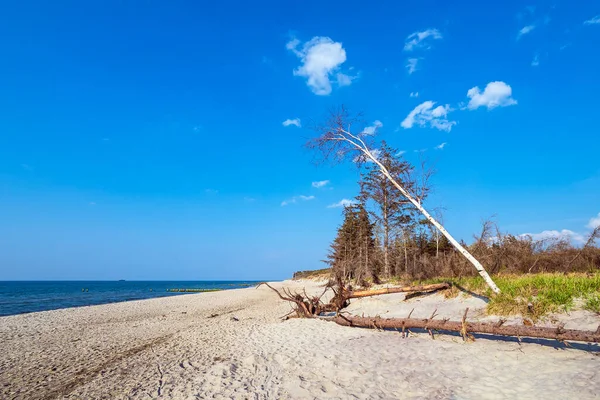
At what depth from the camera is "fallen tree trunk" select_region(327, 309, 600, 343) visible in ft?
21.9

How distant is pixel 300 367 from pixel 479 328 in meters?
4.83

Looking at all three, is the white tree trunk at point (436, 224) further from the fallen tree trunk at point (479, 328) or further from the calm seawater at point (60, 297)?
the calm seawater at point (60, 297)

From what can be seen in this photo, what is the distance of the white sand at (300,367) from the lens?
19.1 ft

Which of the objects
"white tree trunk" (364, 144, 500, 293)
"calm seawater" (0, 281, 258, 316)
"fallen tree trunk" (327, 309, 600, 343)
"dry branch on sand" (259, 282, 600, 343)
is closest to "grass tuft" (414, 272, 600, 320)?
"white tree trunk" (364, 144, 500, 293)

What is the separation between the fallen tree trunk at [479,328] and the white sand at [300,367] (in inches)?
12.5

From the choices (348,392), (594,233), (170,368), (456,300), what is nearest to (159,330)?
(170,368)

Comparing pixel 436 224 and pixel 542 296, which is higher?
pixel 436 224

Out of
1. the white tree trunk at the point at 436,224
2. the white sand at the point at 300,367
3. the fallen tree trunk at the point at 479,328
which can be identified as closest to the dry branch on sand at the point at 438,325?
the fallen tree trunk at the point at 479,328

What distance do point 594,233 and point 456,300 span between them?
8813 millimetres

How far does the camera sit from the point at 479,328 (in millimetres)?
8211

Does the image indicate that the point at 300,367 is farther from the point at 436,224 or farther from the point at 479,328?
the point at 436,224

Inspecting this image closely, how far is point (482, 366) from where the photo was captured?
671 centimetres

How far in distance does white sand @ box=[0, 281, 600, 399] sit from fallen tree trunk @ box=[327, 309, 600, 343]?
317mm

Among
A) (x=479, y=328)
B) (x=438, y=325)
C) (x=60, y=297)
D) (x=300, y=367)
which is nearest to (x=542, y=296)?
(x=479, y=328)
